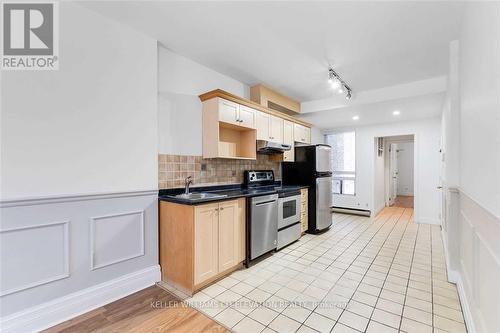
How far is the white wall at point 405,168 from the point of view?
9359mm

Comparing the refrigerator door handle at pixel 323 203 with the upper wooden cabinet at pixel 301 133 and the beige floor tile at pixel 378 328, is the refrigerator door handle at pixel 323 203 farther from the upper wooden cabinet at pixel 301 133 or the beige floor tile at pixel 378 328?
the beige floor tile at pixel 378 328

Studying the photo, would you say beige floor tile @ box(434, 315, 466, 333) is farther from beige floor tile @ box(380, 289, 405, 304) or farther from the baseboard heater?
the baseboard heater

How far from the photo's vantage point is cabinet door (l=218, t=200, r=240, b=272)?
2.40 metres

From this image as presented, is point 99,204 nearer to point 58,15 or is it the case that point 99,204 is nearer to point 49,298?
point 49,298

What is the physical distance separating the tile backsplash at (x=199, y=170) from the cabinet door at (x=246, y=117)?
0.61 m

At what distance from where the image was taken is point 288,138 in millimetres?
4094

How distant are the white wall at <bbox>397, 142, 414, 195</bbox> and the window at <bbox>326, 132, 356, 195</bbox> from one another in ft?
16.6

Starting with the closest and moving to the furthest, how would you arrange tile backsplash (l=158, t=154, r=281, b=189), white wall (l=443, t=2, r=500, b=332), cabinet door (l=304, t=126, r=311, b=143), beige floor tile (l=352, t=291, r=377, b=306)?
white wall (l=443, t=2, r=500, b=332)
beige floor tile (l=352, t=291, r=377, b=306)
tile backsplash (l=158, t=154, r=281, b=189)
cabinet door (l=304, t=126, r=311, b=143)

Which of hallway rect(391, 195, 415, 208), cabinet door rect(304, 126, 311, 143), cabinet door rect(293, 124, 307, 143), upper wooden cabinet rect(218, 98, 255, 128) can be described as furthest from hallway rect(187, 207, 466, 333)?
hallway rect(391, 195, 415, 208)

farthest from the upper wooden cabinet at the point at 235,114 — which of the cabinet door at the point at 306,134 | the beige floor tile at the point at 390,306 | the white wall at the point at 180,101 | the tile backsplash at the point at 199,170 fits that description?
the beige floor tile at the point at 390,306

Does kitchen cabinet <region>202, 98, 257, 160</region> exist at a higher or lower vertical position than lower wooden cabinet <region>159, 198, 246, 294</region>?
higher

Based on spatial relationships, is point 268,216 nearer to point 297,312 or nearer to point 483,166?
point 297,312

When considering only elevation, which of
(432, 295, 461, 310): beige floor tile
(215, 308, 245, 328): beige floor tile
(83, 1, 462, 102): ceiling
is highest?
(83, 1, 462, 102): ceiling

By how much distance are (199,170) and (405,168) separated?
9.80 meters
